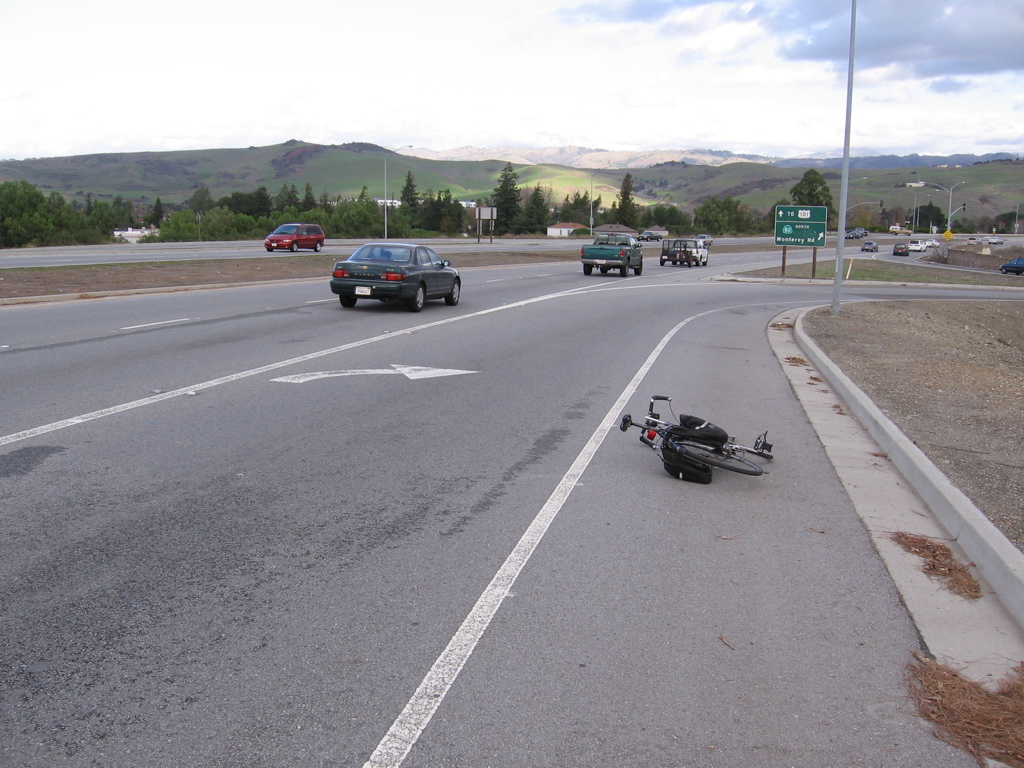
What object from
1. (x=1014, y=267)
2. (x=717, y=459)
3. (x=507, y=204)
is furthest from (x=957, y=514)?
(x=507, y=204)

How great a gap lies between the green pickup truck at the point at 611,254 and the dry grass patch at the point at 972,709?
36310mm

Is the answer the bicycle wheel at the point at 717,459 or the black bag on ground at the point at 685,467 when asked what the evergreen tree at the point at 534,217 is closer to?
the bicycle wheel at the point at 717,459

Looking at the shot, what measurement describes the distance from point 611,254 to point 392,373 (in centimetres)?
2932

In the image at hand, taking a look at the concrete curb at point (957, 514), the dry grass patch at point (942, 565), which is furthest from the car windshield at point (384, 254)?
the dry grass patch at point (942, 565)

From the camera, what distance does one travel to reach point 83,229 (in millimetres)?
69750

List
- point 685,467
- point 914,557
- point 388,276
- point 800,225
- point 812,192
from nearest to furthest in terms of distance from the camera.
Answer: point 914,557
point 685,467
point 388,276
point 800,225
point 812,192

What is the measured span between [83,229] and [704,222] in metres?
98.7

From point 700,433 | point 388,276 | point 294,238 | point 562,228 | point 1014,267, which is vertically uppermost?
point 562,228

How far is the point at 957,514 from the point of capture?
6.26 metres

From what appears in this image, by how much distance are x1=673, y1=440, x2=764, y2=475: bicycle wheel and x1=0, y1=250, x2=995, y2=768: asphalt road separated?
0.49 ft

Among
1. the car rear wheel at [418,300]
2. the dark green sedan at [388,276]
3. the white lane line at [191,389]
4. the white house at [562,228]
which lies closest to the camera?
the white lane line at [191,389]

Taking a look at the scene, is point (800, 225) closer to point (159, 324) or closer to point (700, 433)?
point (159, 324)

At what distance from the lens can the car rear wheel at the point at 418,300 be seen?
63.5ft

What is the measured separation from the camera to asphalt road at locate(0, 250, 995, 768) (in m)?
3.58
